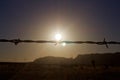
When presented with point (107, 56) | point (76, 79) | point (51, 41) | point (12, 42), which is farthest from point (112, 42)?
point (107, 56)

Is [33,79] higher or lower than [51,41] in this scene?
higher

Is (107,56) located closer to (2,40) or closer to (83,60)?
(83,60)

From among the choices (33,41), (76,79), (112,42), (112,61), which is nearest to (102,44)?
(112,42)

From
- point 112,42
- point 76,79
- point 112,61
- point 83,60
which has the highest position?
point 83,60

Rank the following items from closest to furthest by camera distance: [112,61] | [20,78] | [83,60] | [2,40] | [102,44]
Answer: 1. [2,40]
2. [102,44]
3. [20,78]
4. [112,61]
5. [83,60]

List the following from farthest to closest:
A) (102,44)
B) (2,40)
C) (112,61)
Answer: (112,61) → (102,44) → (2,40)

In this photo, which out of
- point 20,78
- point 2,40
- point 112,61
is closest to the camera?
point 2,40

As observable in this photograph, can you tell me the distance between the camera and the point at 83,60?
15788 cm

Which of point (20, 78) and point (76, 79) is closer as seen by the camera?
point (76, 79)

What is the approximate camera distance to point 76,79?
31.3m

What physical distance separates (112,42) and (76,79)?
24.4 meters

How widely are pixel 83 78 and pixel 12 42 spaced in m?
25.6

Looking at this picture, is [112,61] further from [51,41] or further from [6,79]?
[51,41]

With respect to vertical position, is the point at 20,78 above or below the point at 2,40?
above
